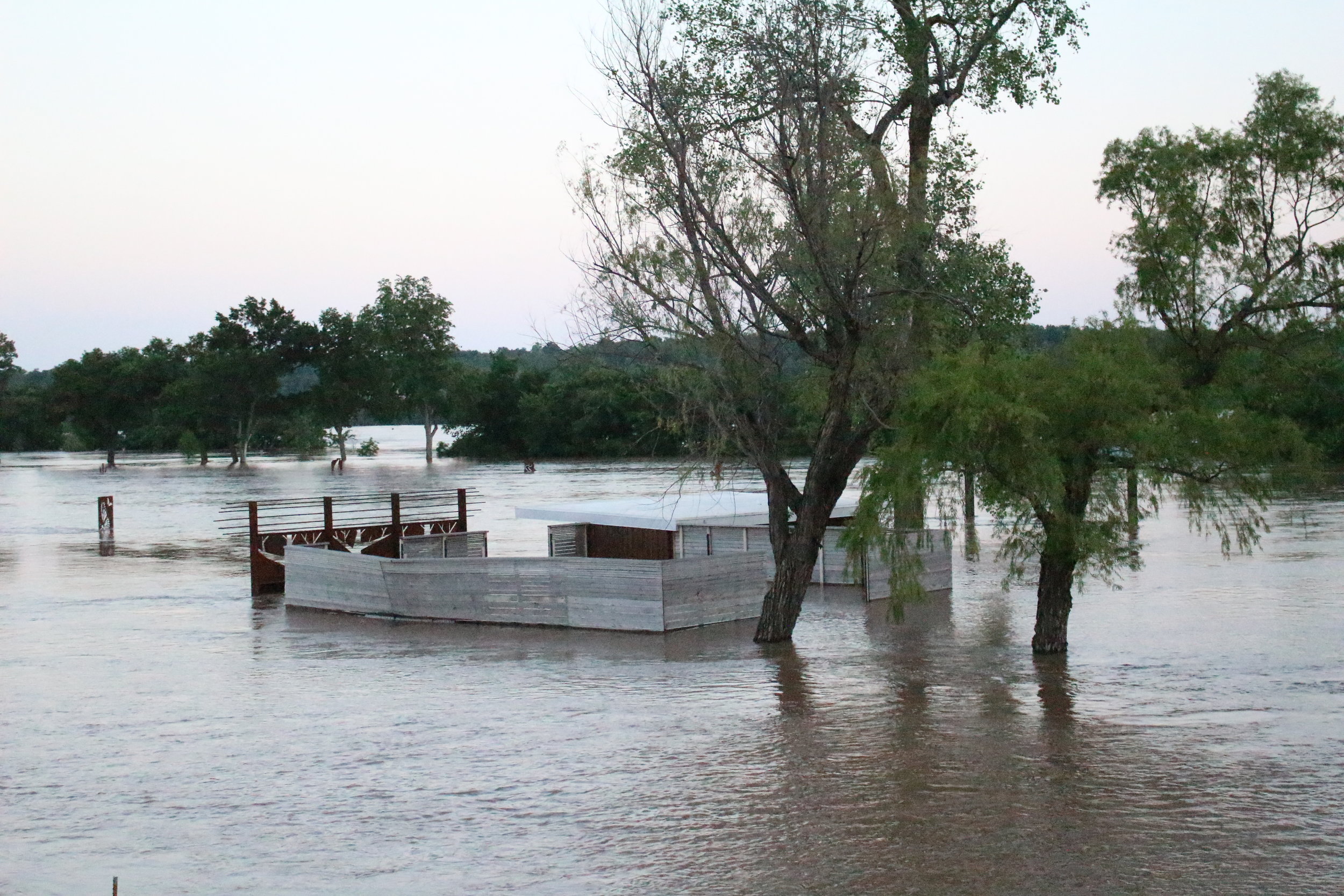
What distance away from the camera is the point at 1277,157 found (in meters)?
16.6

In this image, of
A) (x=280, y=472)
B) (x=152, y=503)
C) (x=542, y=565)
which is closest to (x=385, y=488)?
(x=152, y=503)

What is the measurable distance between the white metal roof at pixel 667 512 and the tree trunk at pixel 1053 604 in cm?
667

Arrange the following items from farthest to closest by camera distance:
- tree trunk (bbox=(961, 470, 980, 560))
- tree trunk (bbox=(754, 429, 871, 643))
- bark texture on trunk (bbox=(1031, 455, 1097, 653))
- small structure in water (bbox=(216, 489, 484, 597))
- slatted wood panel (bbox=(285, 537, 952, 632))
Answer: small structure in water (bbox=(216, 489, 484, 597)) < slatted wood panel (bbox=(285, 537, 952, 632)) < tree trunk (bbox=(754, 429, 871, 643)) < tree trunk (bbox=(961, 470, 980, 560)) < bark texture on trunk (bbox=(1031, 455, 1097, 653))

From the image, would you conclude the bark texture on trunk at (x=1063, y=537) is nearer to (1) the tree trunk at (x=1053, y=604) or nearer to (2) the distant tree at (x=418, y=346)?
(1) the tree trunk at (x=1053, y=604)

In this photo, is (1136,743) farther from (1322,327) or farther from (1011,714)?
(1322,327)

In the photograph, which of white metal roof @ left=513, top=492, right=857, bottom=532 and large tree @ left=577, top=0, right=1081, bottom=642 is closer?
large tree @ left=577, top=0, right=1081, bottom=642

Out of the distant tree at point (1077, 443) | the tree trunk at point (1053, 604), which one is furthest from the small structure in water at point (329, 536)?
the distant tree at point (1077, 443)

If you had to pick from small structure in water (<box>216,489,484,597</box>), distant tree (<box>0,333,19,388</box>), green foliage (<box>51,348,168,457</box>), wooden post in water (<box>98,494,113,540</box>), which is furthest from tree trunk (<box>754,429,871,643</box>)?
distant tree (<box>0,333,19,388</box>)

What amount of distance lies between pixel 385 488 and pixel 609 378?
5541 cm

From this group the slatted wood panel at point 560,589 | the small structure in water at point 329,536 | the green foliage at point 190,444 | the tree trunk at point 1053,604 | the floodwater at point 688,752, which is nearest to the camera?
the floodwater at point 688,752

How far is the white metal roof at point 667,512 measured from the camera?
2492 centimetres

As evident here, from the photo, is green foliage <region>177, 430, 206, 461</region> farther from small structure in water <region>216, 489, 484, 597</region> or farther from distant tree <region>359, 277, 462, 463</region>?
small structure in water <region>216, 489, 484, 597</region>

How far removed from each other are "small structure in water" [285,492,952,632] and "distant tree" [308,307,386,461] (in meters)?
82.8

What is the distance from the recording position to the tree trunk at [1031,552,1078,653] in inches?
645
